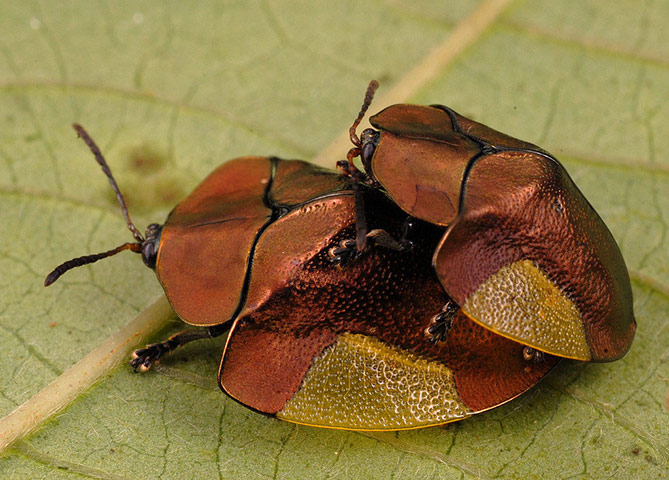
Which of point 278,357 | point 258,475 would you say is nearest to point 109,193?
point 278,357

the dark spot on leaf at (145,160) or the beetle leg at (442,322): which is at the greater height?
the dark spot on leaf at (145,160)

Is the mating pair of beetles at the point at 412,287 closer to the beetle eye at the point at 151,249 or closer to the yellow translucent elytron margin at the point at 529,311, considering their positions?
the yellow translucent elytron margin at the point at 529,311

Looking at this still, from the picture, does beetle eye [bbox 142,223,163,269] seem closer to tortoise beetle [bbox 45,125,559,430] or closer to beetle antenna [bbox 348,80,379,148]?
tortoise beetle [bbox 45,125,559,430]

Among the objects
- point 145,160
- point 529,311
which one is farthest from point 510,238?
point 145,160

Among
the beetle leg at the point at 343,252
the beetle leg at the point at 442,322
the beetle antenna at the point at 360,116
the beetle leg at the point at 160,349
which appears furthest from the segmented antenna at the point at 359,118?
the beetle leg at the point at 160,349

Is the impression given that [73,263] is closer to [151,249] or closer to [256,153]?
[151,249]
